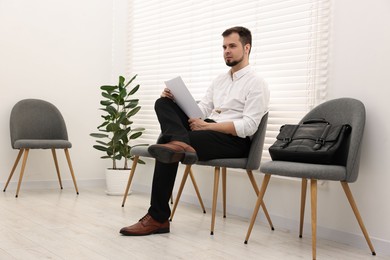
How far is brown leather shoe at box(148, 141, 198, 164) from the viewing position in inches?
94.3

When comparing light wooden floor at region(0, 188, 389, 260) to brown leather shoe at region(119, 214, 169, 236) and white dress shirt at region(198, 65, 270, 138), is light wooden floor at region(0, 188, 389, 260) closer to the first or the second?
brown leather shoe at region(119, 214, 169, 236)

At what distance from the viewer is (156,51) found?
4480 millimetres

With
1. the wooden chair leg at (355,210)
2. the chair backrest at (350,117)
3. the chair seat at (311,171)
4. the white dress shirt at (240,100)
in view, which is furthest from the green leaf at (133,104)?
the wooden chair leg at (355,210)

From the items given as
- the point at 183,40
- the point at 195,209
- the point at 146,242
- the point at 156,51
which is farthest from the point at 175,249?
the point at 156,51

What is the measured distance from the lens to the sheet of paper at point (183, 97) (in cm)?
275

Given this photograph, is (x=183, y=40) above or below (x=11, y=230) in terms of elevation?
above

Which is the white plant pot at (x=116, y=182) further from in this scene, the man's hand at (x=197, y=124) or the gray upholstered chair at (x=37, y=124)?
the man's hand at (x=197, y=124)

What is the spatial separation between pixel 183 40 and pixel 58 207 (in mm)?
1717

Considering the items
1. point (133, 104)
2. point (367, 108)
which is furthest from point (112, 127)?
point (367, 108)

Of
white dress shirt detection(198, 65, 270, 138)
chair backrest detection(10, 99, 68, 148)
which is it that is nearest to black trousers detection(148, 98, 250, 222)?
white dress shirt detection(198, 65, 270, 138)

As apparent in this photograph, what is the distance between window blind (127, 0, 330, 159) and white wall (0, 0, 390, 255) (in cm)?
15

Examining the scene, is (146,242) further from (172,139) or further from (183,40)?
(183,40)

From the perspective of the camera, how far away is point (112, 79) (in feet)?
16.2

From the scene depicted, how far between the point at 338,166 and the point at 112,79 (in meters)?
3.07
